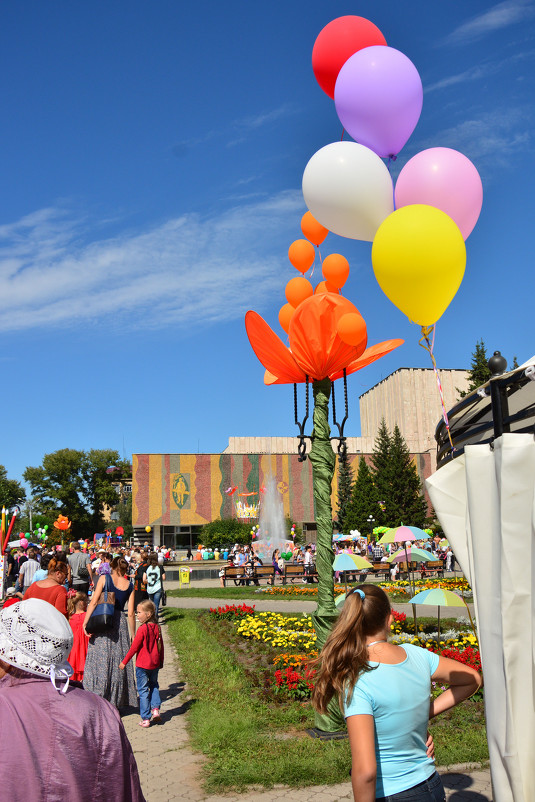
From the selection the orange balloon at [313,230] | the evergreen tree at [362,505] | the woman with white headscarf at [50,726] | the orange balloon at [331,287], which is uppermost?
the orange balloon at [313,230]

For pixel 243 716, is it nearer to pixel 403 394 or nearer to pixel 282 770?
pixel 282 770

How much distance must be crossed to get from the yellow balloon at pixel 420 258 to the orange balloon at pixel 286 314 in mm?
3062

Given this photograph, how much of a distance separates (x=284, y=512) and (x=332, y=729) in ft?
167

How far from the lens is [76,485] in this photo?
254 feet

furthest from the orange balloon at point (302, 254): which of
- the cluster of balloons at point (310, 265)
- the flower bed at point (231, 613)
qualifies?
the flower bed at point (231, 613)

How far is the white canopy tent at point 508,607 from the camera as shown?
8.95 feet

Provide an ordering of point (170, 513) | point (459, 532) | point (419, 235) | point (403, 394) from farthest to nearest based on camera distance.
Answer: point (403, 394), point (170, 513), point (419, 235), point (459, 532)

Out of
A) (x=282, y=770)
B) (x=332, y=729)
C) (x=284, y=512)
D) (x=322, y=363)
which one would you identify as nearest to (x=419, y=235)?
(x=322, y=363)

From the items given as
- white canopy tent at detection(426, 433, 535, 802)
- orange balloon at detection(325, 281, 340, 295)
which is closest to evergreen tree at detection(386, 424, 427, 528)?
orange balloon at detection(325, 281, 340, 295)

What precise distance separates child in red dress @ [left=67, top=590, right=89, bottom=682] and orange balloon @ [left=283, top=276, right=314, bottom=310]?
434cm

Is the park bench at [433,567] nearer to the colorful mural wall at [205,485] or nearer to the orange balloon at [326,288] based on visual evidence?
the orange balloon at [326,288]

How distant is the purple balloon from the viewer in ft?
16.6

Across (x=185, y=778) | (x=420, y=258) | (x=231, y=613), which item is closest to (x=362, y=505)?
(x=231, y=613)

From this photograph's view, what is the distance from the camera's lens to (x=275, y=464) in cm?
5775
